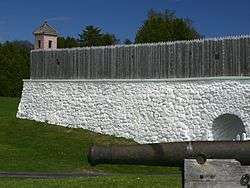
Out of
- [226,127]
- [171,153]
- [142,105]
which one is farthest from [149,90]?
[171,153]

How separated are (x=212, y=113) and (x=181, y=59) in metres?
3.33

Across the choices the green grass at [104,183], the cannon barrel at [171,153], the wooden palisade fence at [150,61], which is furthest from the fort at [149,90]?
the cannon barrel at [171,153]

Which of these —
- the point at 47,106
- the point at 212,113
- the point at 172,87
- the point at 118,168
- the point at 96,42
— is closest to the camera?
the point at 118,168

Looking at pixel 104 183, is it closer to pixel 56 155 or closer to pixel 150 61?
pixel 56 155

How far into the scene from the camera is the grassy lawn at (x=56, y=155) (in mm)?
14203

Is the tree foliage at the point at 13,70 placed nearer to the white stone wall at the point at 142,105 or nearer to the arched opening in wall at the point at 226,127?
the white stone wall at the point at 142,105

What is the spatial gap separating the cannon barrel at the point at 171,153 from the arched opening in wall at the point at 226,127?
63.7 ft

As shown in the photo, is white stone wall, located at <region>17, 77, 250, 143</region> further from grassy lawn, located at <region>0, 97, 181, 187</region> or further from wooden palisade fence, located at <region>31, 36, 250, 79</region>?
grassy lawn, located at <region>0, 97, 181, 187</region>

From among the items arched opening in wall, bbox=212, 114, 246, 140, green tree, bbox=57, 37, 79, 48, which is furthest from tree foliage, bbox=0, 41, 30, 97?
arched opening in wall, bbox=212, 114, 246, 140

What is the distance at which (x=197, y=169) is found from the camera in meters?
5.93

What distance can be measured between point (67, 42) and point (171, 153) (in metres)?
66.6

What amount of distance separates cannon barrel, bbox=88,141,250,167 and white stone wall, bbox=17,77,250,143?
18.6 meters

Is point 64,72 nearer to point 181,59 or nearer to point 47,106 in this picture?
point 47,106

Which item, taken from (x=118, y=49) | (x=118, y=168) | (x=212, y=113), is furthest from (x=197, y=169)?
(x=118, y=49)
